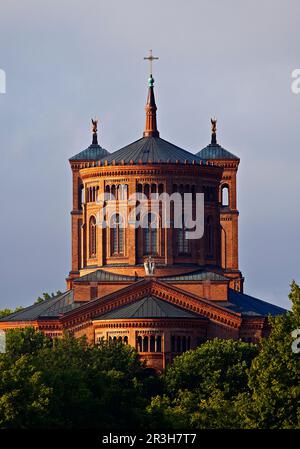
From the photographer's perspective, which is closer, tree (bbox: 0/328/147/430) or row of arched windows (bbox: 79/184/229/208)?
tree (bbox: 0/328/147/430)

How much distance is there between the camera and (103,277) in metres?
190

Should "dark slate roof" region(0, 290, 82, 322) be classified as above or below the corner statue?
below

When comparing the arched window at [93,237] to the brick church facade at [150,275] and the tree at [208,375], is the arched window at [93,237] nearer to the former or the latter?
the brick church facade at [150,275]

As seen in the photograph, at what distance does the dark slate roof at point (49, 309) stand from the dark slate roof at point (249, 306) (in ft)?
32.6

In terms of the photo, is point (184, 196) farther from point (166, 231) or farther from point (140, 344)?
point (140, 344)

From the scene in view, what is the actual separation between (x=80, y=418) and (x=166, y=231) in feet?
152

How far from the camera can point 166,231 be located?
19175cm

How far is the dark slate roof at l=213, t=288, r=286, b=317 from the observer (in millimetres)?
187375

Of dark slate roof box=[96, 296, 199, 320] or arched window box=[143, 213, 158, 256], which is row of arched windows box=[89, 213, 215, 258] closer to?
arched window box=[143, 213, 158, 256]

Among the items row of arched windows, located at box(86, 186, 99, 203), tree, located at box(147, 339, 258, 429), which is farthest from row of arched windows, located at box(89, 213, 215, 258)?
tree, located at box(147, 339, 258, 429)

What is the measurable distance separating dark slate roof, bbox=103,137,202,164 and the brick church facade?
66 mm

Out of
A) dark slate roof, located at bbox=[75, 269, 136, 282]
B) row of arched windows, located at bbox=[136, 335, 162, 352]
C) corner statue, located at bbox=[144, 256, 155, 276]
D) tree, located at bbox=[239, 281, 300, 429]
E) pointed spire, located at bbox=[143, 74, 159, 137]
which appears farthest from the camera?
pointed spire, located at bbox=[143, 74, 159, 137]

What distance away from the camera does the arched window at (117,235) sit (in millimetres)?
192875

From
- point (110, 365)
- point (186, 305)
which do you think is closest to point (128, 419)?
point (110, 365)
